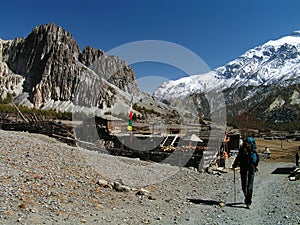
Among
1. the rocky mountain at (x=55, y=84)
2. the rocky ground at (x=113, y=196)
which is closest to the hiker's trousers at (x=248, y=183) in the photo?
the rocky ground at (x=113, y=196)

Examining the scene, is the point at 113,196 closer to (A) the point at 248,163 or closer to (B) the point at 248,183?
(B) the point at 248,183

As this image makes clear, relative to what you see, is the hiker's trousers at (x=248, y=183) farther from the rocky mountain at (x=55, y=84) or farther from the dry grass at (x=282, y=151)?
the rocky mountain at (x=55, y=84)

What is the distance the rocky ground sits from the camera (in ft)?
26.1

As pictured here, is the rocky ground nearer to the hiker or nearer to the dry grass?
the hiker

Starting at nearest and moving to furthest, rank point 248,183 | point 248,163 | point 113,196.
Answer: point 248,183, point 248,163, point 113,196

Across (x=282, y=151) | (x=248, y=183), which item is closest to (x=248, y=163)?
(x=248, y=183)

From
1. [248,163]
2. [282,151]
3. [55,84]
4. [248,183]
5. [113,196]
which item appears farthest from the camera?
[55,84]

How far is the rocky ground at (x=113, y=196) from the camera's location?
26.1ft

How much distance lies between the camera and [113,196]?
32.7 feet

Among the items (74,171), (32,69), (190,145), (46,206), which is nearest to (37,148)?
(74,171)

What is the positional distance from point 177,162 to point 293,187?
288 inches

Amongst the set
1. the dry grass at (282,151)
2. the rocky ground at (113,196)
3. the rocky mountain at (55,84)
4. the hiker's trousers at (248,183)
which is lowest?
the dry grass at (282,151)

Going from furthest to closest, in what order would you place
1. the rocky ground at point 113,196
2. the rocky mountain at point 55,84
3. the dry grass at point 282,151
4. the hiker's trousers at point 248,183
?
the rocky mountain at point 55,84, the dry grass at point 282,151, the hiker's trousers at point 248,183, the rocky ground at point 113,196

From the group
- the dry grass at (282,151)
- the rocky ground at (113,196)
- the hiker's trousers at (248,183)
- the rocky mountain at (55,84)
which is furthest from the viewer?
the rocky mountain at (55,84)
